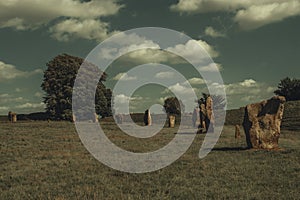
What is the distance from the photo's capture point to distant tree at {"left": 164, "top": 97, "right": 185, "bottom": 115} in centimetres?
13700

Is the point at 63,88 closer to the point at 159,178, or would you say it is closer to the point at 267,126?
the point at 267,126

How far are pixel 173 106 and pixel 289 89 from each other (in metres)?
44.7

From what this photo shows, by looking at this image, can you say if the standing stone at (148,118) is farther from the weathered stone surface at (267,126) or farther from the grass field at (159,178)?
the grass field at (159,178)

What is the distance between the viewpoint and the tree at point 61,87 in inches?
2928

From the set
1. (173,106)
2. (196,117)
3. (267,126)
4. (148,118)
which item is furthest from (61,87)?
(173,106)

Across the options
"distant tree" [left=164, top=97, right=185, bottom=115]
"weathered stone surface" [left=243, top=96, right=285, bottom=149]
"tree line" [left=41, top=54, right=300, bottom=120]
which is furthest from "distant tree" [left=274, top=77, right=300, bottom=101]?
"weathered stone surface" [left=243, top=96, right=285, bottom=149]

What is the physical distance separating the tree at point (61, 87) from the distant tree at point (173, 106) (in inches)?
2140

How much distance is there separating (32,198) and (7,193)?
1.39m

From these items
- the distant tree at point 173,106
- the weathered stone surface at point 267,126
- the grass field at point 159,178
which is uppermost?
the distant tree at point 173,106

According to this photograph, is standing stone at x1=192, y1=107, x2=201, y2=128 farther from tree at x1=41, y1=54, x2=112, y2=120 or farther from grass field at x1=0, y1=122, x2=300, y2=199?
grass field at x1=0, y1=122, x2=300, y2=199

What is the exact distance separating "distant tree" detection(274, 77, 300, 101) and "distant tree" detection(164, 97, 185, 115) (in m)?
39.1

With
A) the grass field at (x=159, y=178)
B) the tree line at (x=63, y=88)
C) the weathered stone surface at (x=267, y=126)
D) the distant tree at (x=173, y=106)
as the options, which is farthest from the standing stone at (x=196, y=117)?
the distant tree at (x=173, y=106)

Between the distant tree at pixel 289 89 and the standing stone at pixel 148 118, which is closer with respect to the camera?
the standing stone at pixel 148 118

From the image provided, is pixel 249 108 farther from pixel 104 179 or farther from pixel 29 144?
pixel 29 144
